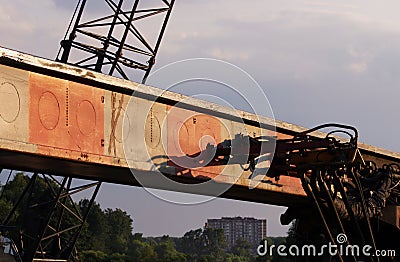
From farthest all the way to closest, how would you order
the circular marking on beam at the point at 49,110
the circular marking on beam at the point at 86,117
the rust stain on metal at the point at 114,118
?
the rust stain on metal at the point at 114,118, the circular marking on beam at the point at 86,117, the circular marking on beam at the point at 49,110

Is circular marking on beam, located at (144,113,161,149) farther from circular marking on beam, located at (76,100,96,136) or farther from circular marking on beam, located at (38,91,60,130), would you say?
circular marking on beam, located at (38,91,60,130)

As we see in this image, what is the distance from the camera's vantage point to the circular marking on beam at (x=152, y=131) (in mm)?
14781

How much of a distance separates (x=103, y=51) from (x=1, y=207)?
181ft

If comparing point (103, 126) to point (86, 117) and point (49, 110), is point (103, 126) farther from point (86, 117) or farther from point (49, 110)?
point (49, 110)

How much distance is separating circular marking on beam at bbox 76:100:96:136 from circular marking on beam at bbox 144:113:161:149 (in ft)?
4.43

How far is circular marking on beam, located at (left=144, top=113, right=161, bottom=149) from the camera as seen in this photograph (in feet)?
48.5

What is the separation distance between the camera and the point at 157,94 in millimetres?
14695

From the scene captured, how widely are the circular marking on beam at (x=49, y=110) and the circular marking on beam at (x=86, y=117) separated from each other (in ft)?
1.63

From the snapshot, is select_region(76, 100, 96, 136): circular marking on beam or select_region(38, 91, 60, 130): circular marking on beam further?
select_region(76, 100, 96, 136): circular marking on beam

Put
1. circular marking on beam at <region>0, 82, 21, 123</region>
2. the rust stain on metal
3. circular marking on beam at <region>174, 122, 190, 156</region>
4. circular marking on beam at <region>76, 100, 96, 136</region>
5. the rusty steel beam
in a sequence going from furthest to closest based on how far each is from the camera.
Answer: circular marking on beam at <region>174, 122, 190, 156</region> < the rust stain on metal < circular marking on beam at <region>76, 100, 96, 136</region> < the rusty steel beam < circular marking on beam at <region>0, 82, 21, 123</region>

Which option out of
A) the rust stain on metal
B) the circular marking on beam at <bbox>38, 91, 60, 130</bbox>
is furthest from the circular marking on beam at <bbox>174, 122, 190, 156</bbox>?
the circular marking on beam at <bbox>38, 91, 60, 130</bbox>

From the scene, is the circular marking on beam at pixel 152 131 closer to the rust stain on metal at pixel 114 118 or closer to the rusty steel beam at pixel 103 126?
the rusty steel beam at pixel 103 126

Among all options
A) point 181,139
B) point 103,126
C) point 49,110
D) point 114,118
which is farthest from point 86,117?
point 181,139

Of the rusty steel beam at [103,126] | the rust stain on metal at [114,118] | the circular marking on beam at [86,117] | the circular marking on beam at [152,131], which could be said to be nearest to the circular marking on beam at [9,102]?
the rusty steel beam at [103,126]
